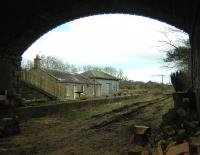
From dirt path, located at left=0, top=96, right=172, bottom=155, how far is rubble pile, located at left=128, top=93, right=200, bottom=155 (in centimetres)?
57

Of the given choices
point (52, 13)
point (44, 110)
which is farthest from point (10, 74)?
point (52, 13)

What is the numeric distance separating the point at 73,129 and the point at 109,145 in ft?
10.6

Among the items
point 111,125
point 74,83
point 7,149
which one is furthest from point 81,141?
point 74,83

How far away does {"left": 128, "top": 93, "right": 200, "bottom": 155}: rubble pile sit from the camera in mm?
5562

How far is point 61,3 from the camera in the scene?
12.9 meters

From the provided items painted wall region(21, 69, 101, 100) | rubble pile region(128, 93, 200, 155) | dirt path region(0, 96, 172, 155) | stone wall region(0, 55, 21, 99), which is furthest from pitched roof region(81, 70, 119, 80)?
rubble pile region(128, 93, 200, 155)

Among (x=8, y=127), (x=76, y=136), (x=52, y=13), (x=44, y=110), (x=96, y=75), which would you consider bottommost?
(x=76, y=136)

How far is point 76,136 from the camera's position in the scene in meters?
10.5

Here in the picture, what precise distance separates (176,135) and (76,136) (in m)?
3.68

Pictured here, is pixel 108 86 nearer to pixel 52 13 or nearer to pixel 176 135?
pixel 52 13

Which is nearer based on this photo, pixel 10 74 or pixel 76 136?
pixel 76 136

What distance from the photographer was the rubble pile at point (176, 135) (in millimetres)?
5562

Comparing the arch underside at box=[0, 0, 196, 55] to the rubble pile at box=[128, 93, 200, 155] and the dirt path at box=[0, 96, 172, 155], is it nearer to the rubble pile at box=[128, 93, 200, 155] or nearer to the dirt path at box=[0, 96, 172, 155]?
the rubble pile at box=[128, 93, 200, 155]

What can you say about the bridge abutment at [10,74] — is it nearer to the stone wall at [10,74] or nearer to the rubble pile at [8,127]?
the stone wall at [10,74]
